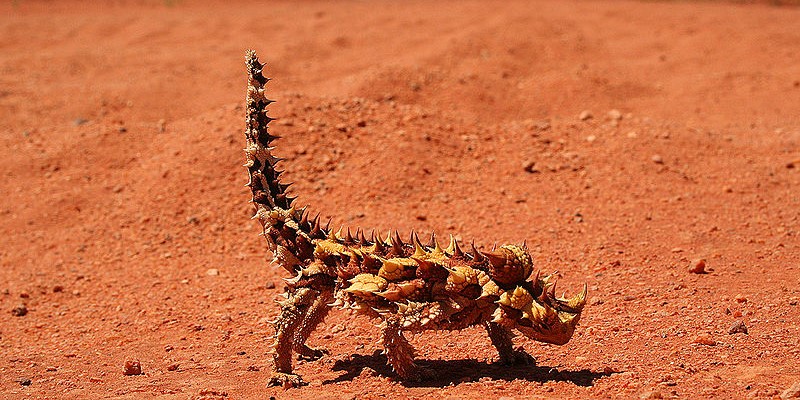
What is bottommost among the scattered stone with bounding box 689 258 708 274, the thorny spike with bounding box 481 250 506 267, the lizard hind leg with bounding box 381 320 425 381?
the scattered stone with bounding box 689 258 708 274

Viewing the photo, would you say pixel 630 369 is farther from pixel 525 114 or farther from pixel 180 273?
pixel 525 114

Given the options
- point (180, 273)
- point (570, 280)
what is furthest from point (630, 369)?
point (180, 273)

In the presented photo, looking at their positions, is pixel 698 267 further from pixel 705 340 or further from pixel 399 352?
pixel 399 352

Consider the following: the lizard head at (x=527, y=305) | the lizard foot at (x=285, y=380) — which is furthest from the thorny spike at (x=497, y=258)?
the lizard foot at (x=285, y=380)

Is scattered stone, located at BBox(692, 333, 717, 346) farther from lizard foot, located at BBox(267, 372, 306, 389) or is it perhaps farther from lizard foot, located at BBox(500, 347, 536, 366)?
lizard foot, located at BBox(267, 372, 306, 389)

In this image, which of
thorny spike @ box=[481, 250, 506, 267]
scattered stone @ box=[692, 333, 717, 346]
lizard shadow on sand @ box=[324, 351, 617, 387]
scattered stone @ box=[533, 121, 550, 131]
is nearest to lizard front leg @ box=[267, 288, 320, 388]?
lizard shadow on sand @ box=[324, 351, 617, 387]

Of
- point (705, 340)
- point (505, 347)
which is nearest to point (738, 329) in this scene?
point (705, 340)

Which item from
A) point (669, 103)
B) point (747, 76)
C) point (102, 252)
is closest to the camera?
point (102, 252)
